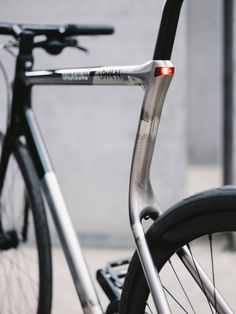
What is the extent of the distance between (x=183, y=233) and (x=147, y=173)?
165 millimetres

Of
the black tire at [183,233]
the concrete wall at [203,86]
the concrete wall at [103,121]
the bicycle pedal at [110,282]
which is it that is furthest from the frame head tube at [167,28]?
the concrete wall at [203,86]

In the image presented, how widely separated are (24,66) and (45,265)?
1.83 feet

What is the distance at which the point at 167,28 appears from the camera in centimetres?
102

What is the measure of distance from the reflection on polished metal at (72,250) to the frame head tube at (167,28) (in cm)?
47

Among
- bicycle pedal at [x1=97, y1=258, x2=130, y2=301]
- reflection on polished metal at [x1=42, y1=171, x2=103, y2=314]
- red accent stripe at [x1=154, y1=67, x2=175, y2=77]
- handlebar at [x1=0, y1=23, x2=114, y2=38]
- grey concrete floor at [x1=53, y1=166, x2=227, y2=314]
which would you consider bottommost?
grey concrete floor at [x1=53, y1=166, x2=227, y2=314]

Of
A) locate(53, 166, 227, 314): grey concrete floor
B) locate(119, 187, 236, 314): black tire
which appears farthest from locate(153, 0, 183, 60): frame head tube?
locate(53, 166, 227, 314): grey concrete floor

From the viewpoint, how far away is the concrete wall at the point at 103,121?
3254 mm

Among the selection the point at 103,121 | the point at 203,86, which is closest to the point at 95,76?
the point at 103,121

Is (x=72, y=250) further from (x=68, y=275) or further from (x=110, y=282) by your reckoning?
(x=68, y=275)

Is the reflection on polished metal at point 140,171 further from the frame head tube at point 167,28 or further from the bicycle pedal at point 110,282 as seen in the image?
the bicycle pedal at point 110,282

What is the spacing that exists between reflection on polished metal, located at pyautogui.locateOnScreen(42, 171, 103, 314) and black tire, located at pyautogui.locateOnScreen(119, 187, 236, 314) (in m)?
0.15

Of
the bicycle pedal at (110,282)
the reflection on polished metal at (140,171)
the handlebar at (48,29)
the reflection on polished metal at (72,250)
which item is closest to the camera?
the reflection on polished metal at (140,171)

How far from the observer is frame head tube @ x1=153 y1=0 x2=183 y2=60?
1005 mm

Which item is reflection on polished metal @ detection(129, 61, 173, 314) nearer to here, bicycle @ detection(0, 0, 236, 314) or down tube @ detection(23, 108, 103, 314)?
bicycle @ detection(0, 0, 236, 314)
